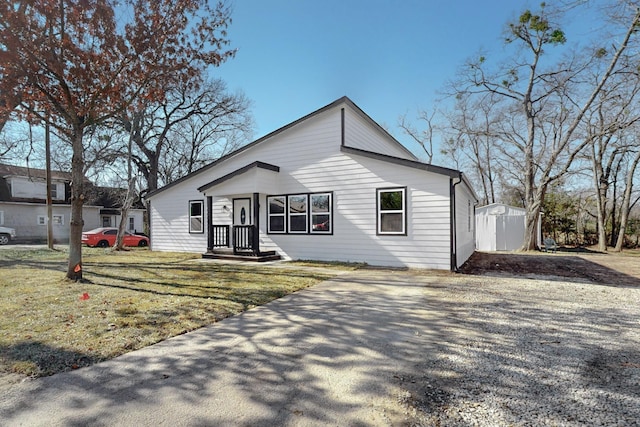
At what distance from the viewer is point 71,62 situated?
6.88m

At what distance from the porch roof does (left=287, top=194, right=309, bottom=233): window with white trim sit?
0.92 m

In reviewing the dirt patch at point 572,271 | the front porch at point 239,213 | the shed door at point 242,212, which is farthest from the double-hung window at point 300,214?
the dirt patch at point 572,271

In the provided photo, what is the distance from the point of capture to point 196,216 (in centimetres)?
1430

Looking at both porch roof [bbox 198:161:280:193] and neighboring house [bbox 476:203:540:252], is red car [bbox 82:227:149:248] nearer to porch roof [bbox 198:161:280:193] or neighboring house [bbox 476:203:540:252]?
porch roof [bbox 198:161:280:193]

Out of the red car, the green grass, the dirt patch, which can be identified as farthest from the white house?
the red car

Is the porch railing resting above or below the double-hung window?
below

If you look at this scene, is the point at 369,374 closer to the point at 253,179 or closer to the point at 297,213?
the point at 297,213

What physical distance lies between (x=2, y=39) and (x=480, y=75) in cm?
1818

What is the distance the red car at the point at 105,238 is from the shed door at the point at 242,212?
34.9ft

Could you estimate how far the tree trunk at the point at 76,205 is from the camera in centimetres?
706

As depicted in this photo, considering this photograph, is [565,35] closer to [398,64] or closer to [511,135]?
[511,135]

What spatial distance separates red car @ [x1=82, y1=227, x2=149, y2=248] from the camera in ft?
63.5

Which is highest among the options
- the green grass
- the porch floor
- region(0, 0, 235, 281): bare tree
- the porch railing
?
region(0, 0, 235, 281): bare tree

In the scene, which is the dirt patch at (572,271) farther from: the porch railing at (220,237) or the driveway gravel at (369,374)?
the porch railing at (220,237)
